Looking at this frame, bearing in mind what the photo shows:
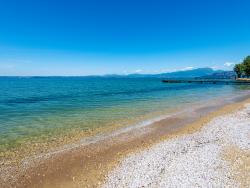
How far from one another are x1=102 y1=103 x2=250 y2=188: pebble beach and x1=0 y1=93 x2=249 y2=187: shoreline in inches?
37.7

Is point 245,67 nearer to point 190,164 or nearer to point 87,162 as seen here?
point 190,164

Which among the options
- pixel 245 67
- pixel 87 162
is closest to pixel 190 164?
pixel 87 162

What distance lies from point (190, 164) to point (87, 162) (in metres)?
5.78

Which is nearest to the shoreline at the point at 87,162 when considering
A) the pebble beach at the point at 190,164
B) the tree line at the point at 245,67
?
the pebble beach at the point at 190,164

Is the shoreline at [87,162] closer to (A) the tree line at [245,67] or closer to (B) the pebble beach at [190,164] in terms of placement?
(B) the pebble beach at [190,164]

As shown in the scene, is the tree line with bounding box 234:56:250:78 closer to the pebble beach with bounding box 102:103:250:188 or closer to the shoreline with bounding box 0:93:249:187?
the shoreline with bounding box 0:93:249:187

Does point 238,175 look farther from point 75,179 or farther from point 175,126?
point 175,126

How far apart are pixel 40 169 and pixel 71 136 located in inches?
239

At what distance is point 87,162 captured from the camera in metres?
12.9

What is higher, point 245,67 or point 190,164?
point 245,67

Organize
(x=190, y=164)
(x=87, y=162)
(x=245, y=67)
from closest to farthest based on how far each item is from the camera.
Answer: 1. (x=190, y=164)
2. (x=87, y=162)
3. (x=245, y=67)

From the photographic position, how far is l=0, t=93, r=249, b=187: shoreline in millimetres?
10797

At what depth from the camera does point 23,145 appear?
15938 mm

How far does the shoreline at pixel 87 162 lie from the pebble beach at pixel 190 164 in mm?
957
